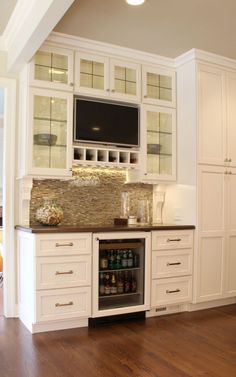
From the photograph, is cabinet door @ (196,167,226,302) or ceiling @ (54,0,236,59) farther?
cabinet door @ (196,167,226,302)

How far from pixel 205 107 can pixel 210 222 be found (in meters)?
1.23

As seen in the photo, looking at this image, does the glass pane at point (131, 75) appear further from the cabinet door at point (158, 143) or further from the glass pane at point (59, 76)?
the glass pane at point (59, 76)

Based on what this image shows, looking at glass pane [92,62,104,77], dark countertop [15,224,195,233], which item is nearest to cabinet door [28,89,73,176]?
glass pane [92,62,104,77]

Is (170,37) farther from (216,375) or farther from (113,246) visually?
(216,375)

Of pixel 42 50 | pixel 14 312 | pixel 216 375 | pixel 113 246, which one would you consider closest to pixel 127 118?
pixel 42 50

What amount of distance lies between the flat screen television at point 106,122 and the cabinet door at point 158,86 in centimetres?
23

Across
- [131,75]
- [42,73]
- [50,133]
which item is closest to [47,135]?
[50,133]

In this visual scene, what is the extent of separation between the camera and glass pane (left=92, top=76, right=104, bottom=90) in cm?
355

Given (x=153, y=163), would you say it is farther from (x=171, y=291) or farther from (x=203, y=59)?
(x=171, y=291)

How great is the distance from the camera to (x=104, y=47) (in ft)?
11.7

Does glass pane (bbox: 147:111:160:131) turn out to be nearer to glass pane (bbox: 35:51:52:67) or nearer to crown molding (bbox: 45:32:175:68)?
crown molding (bbox: 45:32:175:68)

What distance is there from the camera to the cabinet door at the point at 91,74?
3.46 m

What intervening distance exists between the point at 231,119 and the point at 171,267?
1.77 meters

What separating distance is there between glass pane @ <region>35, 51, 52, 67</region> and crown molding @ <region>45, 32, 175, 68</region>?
0.36 ft
